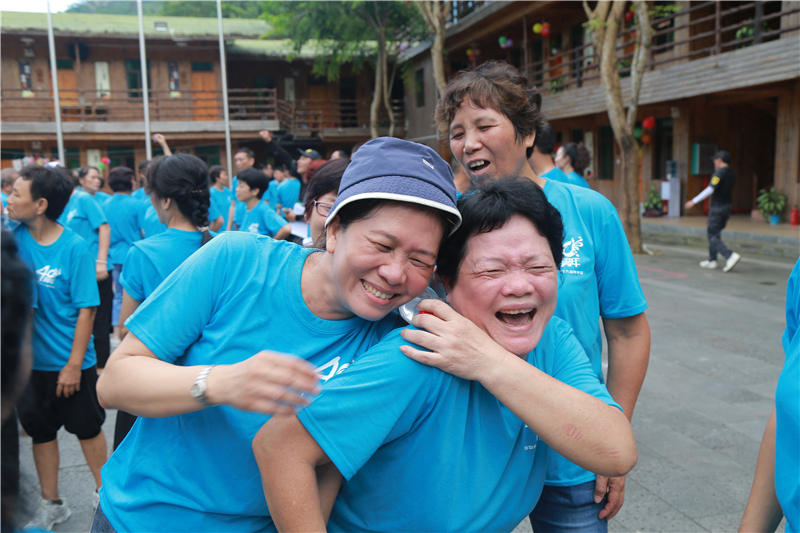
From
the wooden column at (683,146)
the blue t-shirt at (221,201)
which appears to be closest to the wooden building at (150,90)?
the wooden column at (683,146)

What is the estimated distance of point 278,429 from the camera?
4.15 ft

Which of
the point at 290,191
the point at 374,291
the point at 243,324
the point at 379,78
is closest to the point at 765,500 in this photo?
the point at 374,291

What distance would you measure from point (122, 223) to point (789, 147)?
14.2m

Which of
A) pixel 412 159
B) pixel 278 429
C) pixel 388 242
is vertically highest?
pixel 412 159

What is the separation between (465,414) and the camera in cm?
135

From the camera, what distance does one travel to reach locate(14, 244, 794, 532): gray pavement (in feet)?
10.2

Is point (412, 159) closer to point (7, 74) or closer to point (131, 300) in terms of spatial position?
point (131, 300)

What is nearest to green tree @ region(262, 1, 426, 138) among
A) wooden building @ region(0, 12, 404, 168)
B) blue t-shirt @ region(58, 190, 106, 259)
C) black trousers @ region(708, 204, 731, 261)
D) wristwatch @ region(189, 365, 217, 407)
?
wooden building @ region(0, 12, 404, 168)

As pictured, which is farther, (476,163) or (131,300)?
(131,300)

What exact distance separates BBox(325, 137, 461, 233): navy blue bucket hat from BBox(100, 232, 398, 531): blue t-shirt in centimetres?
26

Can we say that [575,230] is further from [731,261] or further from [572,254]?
[731,261]

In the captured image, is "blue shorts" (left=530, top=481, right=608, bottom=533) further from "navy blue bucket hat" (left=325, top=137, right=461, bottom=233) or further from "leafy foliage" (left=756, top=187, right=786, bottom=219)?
"leafy foliage" (left=756, top=187, right=786, bottom=219)

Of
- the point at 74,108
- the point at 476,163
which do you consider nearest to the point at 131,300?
the point at 476,163

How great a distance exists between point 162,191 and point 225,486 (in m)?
2.26
